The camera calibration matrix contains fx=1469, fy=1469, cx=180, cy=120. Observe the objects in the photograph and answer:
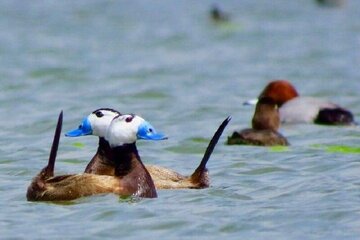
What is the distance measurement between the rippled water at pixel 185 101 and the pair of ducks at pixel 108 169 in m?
0.09

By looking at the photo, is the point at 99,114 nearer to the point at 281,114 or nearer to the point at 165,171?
the point at 165,171

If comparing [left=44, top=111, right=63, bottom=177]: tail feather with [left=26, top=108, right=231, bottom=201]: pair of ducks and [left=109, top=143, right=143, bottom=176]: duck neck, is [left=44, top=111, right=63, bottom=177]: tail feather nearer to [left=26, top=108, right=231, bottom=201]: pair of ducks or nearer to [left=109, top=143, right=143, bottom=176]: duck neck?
[left=26, top=108, right=231, bottom=201]: pair of ducks

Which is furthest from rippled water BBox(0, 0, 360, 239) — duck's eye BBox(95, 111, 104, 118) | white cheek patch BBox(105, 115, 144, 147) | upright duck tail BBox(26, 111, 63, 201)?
duck's eye BBox(95, 111, 104, 118)

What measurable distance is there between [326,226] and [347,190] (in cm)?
137

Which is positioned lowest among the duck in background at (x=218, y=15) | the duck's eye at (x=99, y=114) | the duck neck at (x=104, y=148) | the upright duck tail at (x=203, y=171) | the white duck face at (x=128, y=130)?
the upright duck tail at (x=203, y=171)

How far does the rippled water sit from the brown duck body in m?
0.14

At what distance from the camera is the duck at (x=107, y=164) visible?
10.6 meters

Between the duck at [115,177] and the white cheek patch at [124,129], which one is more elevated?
the white cheek patch at [124,129]

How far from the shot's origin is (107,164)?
10641 millimetres

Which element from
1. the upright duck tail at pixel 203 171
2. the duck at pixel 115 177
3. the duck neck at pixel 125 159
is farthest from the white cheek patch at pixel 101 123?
the upright duck tail at pixel 203 171

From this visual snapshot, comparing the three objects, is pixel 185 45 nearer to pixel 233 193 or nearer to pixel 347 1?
pixel 347 1

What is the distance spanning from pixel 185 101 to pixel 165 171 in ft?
20.3

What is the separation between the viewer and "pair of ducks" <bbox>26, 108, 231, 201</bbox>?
10211mm

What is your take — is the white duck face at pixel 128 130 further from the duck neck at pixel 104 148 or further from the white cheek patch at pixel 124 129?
the duck neck at pixel 104 148
